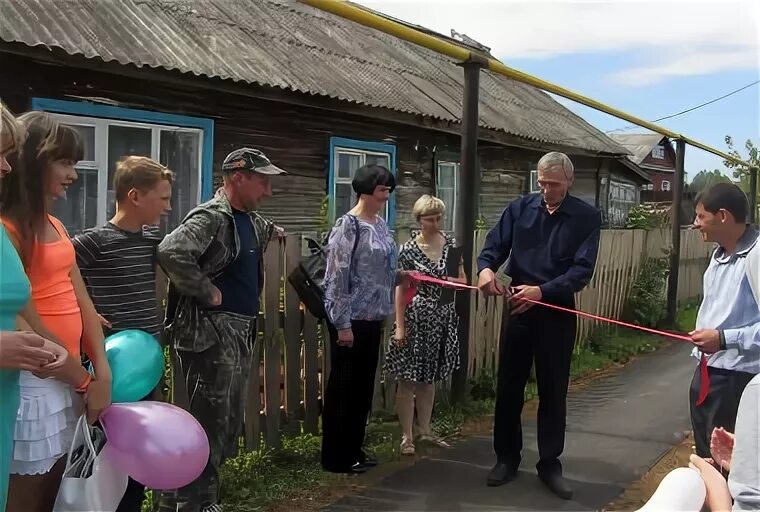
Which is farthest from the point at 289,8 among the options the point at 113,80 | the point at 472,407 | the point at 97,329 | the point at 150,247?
the point at 97,329

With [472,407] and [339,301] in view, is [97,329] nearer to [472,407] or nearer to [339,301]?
[339,301]

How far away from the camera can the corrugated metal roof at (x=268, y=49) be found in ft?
19.0

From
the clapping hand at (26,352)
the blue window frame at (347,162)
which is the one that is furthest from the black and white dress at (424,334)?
the blue window frame at (347,162)

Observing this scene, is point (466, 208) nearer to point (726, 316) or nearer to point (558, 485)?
point (558, 485)

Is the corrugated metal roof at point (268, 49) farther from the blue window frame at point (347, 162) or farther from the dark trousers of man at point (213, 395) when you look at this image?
the dark trousers of man at point (213, 395)

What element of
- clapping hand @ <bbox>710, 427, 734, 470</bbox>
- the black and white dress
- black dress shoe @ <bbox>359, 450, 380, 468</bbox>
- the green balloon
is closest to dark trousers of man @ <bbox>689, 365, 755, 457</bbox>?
clapping hand @ <bbox>710, 427, 734, 470</bbox>

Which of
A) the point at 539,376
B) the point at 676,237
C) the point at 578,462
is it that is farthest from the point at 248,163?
the point at 676,237

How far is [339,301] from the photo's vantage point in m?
3.95

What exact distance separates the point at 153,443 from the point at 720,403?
2.54 metres

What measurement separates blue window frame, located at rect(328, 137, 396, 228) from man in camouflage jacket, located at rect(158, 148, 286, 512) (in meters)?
5.56

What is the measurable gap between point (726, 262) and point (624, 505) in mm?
1463

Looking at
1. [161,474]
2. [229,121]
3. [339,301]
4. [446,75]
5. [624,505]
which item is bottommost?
[624,505]

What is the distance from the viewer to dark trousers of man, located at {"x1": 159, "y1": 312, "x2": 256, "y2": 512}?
3.28 m

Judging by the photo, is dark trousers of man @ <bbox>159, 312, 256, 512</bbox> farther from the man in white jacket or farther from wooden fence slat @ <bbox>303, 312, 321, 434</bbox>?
the man in white jacket
